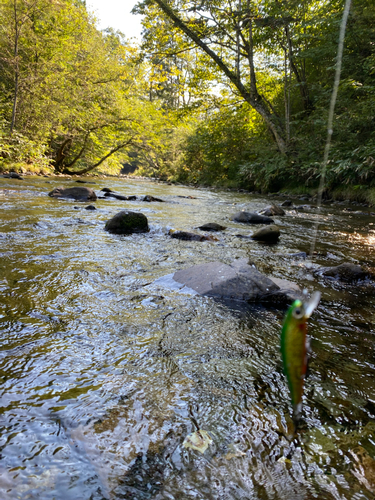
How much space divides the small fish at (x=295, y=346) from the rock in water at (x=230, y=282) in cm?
208

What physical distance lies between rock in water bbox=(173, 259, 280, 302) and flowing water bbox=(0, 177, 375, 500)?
7.2 inches

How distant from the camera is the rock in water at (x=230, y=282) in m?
2.79

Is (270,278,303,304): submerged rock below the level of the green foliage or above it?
below

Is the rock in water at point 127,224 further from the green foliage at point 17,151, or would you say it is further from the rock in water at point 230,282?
the green foliage at point 17,151

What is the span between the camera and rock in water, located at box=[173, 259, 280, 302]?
279cm

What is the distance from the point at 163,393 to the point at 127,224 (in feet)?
13.2

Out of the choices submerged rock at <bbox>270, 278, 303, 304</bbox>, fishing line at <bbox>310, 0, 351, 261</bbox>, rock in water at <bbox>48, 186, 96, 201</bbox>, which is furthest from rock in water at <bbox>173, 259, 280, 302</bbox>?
fishing line at <bbox>310, 0, 351, 261</bbox>

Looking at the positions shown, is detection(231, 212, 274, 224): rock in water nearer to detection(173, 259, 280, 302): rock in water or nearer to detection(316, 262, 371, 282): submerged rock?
detection(316, 262, 371, 282): submerged rock

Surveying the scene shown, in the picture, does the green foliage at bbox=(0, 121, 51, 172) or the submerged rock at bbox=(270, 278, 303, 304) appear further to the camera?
the green foliage at bbox=(0, 121, 51, 172)

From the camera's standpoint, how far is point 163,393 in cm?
147

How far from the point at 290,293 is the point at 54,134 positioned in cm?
1614

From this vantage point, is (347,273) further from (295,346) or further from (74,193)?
(74,193)

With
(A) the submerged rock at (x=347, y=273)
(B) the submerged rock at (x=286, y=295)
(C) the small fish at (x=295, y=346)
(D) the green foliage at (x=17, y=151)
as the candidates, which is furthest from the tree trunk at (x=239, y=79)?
(C) the small fish at (x=295, y=346)

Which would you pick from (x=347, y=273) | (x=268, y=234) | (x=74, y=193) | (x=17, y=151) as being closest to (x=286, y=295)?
(x=347, y=273)
